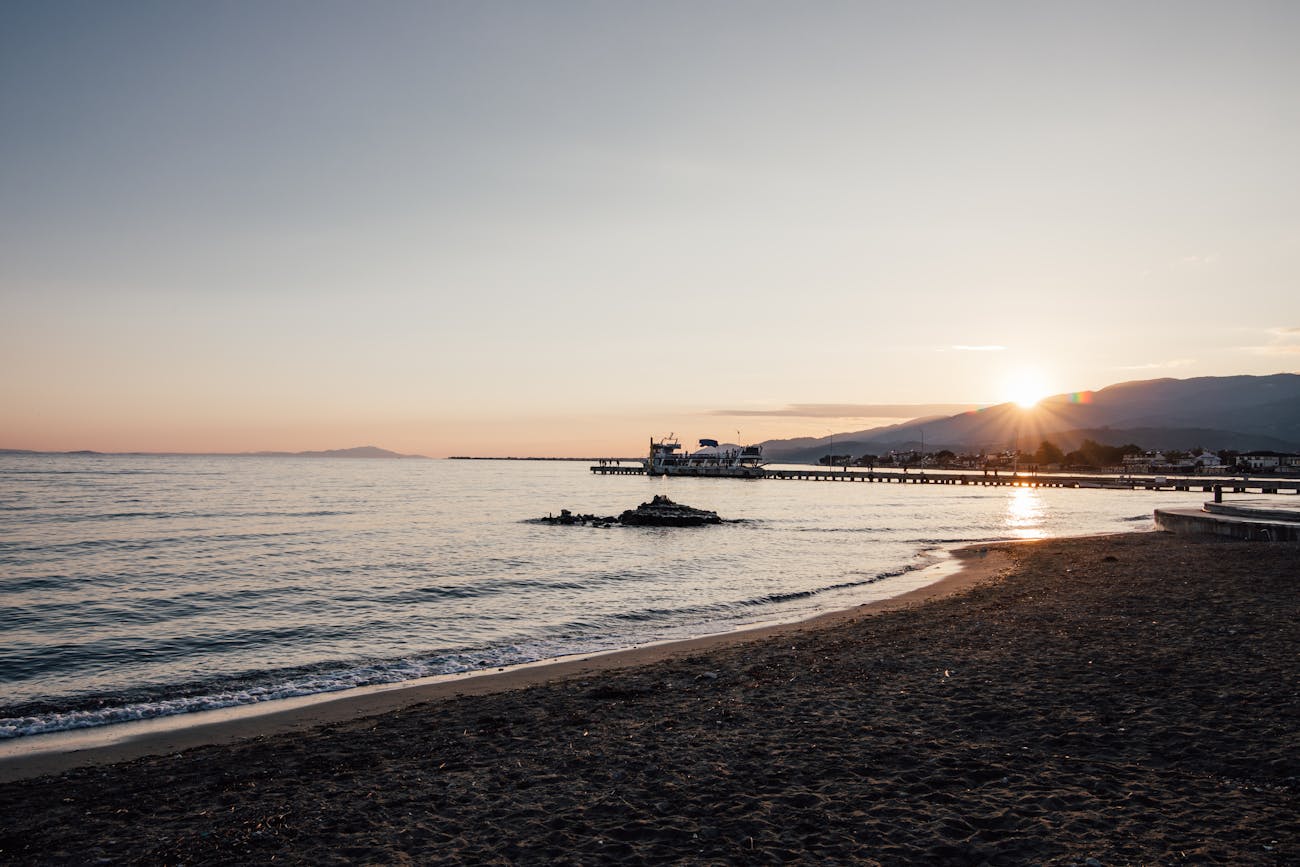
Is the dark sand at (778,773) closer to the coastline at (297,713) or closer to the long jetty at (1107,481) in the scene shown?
the coastline at (297,713)

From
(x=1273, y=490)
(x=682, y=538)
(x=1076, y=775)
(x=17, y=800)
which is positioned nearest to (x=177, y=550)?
(x=682, y=538)

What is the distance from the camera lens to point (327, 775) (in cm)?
794

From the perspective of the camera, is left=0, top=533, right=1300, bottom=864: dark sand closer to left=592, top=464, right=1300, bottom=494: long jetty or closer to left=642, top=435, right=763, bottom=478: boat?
left=592, top=464, right=1300, bottom=494: long jetty

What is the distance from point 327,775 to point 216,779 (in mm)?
1214

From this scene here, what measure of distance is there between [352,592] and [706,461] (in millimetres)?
156000

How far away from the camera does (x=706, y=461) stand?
177 m

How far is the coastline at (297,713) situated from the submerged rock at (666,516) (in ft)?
115

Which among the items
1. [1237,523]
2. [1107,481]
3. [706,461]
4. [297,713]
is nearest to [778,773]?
[297,713]

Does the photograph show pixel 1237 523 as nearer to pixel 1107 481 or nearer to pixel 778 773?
pixel 778 773

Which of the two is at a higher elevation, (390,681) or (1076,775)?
(1076,775)

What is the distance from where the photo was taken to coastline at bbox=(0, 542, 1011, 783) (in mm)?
9273

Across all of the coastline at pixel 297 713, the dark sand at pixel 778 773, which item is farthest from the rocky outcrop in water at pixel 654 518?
the dark sand at pixel 778 773

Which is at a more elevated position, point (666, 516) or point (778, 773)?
point (778, 773)

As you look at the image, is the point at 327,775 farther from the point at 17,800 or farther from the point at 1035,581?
the point at 1035,581
